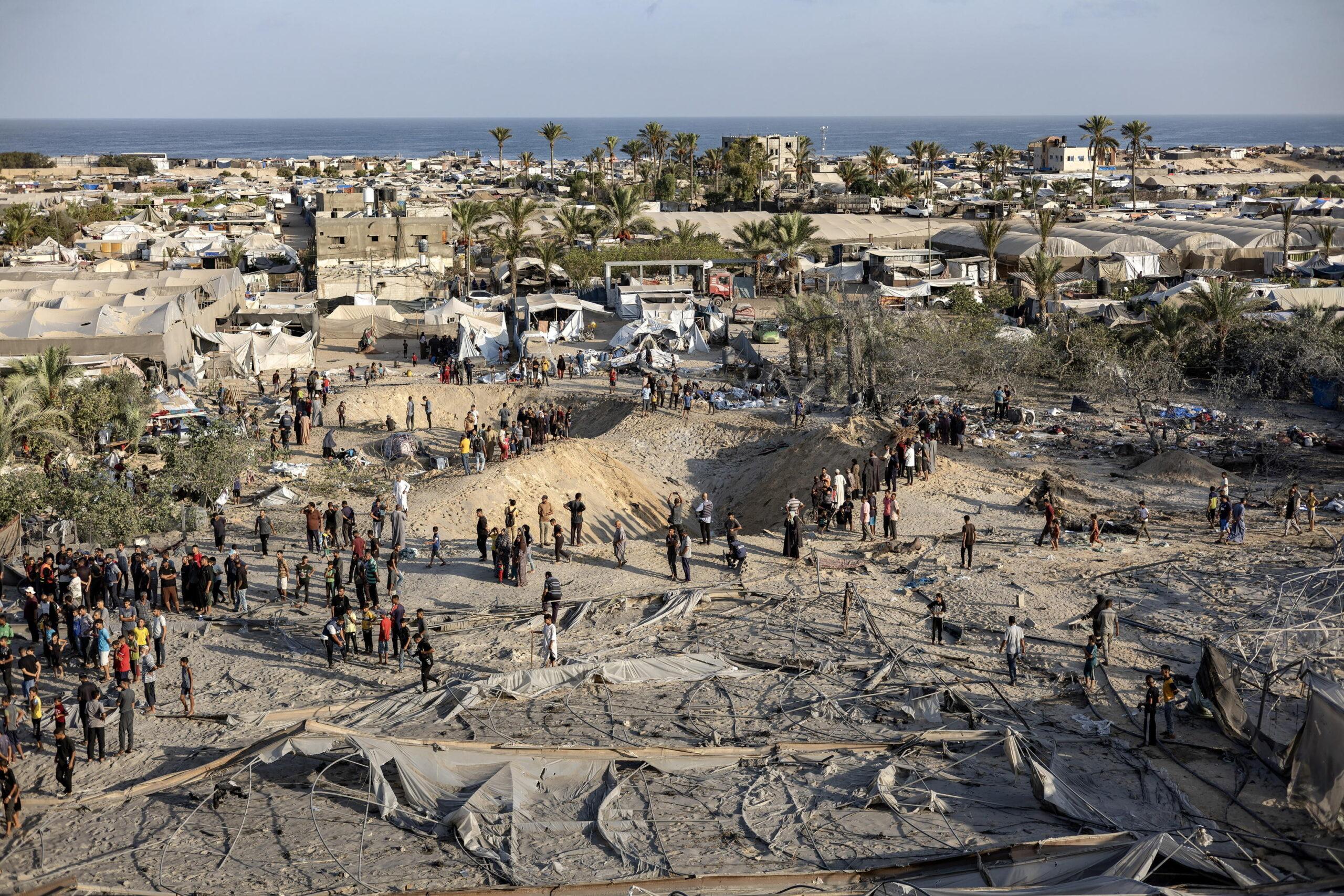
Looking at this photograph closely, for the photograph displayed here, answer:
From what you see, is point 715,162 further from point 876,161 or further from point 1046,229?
point 1046,229

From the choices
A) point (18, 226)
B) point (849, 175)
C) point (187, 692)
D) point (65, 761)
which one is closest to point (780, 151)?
point (849, 175)

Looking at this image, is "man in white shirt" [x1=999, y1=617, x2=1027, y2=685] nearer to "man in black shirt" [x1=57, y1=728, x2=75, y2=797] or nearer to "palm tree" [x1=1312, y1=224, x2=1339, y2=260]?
"man in black shirt" [x1=57, y1=728, x2=75, y2=797]

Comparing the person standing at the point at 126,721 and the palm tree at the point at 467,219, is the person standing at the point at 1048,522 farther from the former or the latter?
the palm tree at the point at 467,219

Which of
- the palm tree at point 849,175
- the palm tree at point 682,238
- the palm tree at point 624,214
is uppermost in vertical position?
the palm tree at point 849,175

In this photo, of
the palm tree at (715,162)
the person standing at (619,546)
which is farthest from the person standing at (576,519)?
the palm tree at (715,162)

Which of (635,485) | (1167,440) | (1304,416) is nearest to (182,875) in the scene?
(635,485)

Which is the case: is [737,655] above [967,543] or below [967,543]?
below
